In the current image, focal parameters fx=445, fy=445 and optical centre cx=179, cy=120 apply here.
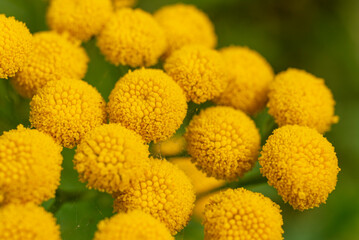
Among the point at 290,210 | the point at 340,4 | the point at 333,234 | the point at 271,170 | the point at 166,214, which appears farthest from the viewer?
the point at 340,4

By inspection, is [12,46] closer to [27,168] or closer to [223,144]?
[27,168]

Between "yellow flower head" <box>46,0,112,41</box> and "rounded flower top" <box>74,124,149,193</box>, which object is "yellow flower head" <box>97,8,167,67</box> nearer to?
"yellow flower head" <box>46,0,112,41</box>

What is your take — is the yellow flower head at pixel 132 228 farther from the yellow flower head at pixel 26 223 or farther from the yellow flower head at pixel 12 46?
the yellow flower head at pixel 12 46

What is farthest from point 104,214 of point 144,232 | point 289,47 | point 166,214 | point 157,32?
point 289,47

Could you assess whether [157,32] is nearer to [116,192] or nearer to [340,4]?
[116,192]

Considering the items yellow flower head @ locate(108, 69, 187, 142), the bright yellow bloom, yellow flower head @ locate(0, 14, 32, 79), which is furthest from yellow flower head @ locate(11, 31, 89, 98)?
the bright yellow bloom

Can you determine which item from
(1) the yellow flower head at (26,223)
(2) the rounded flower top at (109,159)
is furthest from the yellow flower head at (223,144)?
(1) the yellow flower head at (26,223)

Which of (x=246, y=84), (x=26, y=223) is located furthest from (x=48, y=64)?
(x=246, y=84)
